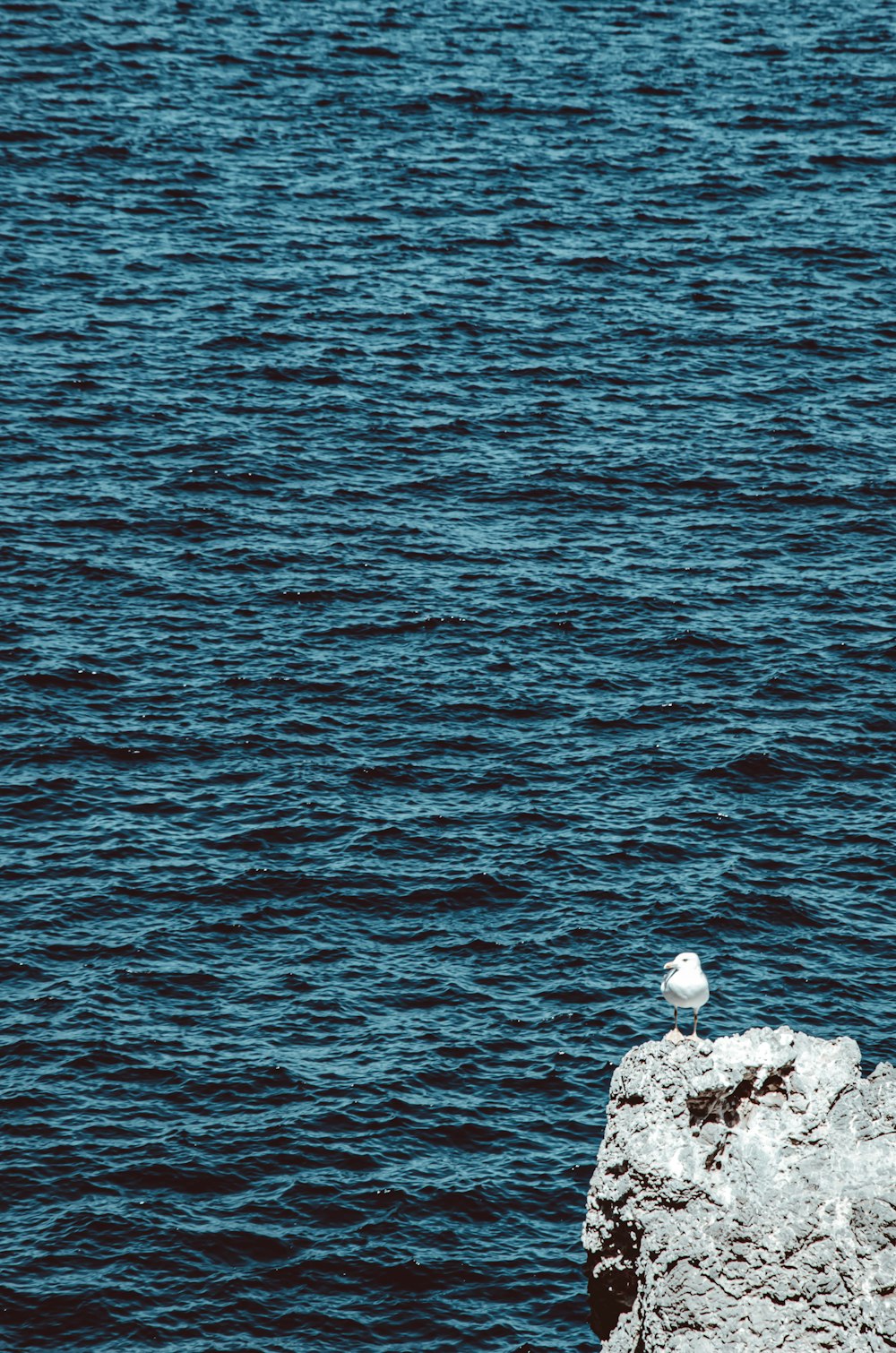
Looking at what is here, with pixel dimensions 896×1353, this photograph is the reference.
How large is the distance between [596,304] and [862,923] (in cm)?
4048

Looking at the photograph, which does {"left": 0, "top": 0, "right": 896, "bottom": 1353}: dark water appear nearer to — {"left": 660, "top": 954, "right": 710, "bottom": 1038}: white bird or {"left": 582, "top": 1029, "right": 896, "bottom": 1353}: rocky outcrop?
{"left": 660, "top": 954, "right": 710, "bottom": 1038}: white bird

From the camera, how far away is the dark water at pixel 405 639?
42.7m

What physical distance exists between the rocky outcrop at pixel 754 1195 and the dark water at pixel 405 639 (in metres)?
16.1

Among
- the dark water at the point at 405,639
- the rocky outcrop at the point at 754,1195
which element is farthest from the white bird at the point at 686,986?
the dark water at the point at 405,639

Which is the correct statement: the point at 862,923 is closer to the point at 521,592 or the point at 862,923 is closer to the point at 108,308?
the point at 521,592

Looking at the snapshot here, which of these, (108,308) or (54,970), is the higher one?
(108,308)

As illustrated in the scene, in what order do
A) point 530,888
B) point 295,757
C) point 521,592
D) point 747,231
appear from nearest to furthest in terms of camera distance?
point 530,888 < point 295,757 < point 521,592 < point 747,231

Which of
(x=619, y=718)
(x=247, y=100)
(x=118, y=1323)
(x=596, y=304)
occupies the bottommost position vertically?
(x=118, y=1323)

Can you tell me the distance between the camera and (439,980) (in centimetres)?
4856

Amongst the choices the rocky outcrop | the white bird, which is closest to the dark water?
the white bird

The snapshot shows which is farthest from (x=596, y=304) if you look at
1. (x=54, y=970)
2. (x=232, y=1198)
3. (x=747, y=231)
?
(x=232, y=1198)

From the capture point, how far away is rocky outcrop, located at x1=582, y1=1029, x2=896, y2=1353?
2311 cm

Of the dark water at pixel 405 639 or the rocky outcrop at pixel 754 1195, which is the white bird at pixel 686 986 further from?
the dark water at pixel 405 639

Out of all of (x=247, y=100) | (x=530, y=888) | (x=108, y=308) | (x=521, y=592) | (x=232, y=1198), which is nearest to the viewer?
(x=232, y=1198)
